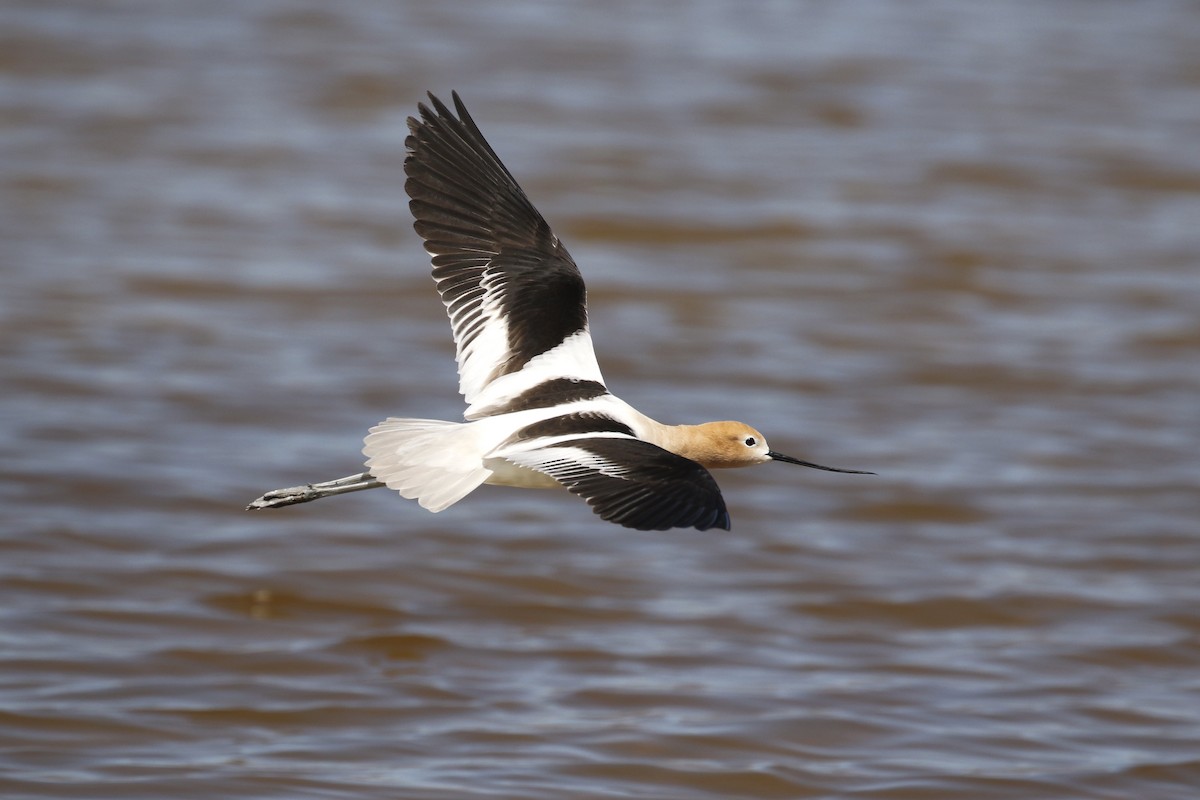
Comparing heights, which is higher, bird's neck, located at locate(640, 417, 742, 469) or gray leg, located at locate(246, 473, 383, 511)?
bird's neck, located at locate(640, 417, 742, 469)

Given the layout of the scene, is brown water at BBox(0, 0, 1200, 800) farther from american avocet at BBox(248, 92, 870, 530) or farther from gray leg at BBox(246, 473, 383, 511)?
american avocet at BBox(248, 92, 870, 530)

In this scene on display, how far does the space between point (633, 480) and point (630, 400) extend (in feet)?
15.5

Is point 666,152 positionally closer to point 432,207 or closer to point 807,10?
point 807,10

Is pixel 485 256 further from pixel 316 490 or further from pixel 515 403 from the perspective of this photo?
pixel 316 490

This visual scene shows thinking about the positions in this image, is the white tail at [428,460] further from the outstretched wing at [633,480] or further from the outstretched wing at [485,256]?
the outstretched wing at [485,256]

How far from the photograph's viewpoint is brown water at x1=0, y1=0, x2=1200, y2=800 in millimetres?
6219

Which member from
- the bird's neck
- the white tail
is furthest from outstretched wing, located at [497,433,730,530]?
the bird's neck

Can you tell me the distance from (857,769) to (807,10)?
11.2 metres

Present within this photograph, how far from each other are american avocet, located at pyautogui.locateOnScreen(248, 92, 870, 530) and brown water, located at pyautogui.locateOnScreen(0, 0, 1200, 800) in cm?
142

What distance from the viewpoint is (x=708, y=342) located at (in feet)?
32.3

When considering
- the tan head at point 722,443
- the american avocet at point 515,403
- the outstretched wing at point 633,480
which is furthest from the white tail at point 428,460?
the tan head at point 722,443

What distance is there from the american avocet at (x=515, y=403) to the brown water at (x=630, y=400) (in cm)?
142

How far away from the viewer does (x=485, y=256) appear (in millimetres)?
5246

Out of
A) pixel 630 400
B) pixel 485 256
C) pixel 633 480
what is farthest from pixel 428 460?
pixel 630 400
